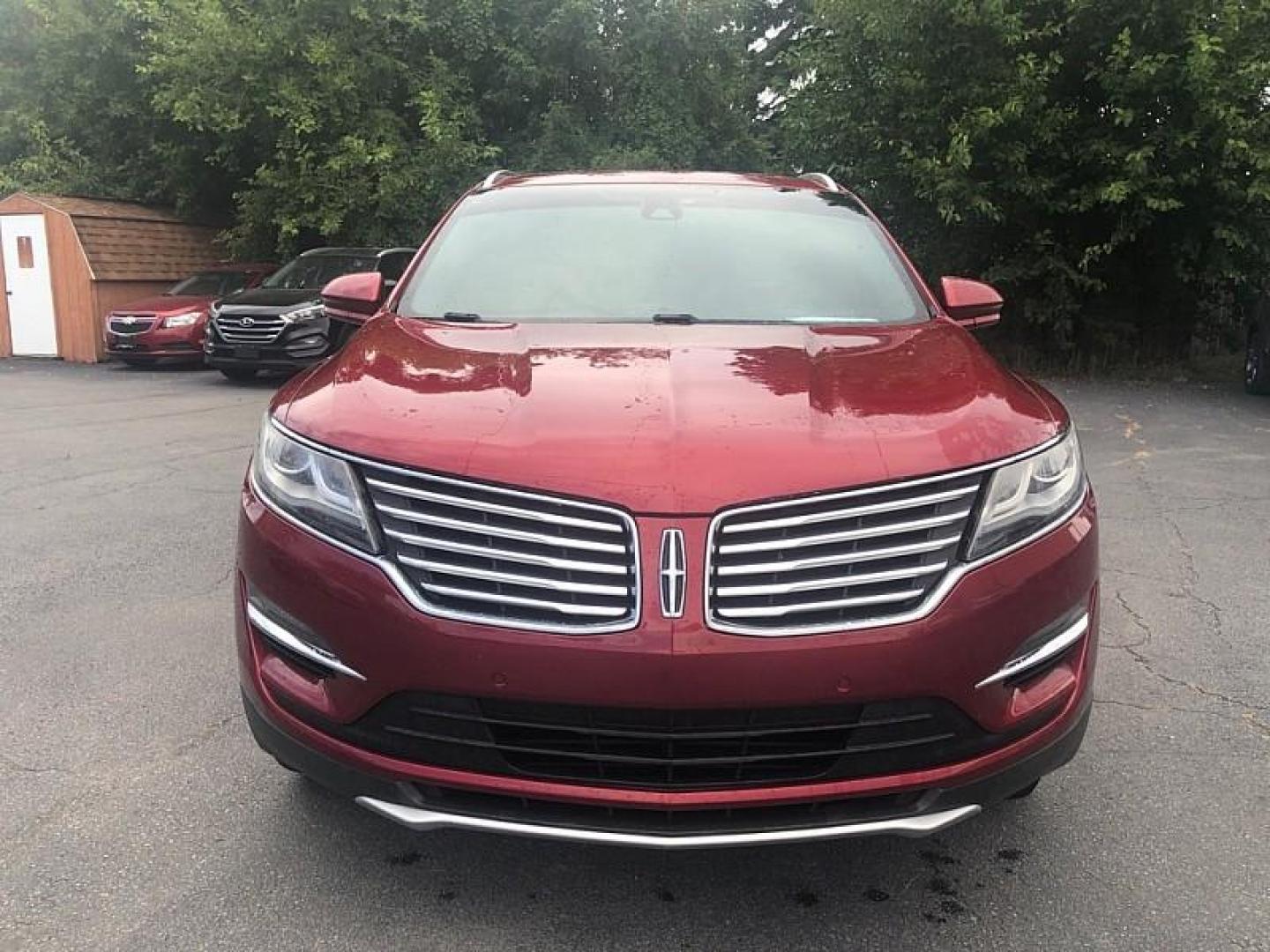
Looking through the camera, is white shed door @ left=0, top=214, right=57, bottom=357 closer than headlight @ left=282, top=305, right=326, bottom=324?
No

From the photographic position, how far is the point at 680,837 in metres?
2.09

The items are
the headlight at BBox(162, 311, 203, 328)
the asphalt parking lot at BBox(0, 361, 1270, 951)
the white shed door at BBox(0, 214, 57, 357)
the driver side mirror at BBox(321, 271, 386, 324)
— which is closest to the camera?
the asphalt parking lot at BBox(0, 361, 1270, 951)

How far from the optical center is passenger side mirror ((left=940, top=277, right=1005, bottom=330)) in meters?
3.68

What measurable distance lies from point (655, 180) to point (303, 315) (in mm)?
9094

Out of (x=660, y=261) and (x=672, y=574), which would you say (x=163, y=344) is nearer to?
(x=660, y=261)

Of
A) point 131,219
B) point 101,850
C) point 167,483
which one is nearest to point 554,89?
point 131,219

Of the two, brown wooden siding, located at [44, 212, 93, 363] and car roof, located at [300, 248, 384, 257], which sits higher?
car roof, located at [300, 248, 384, 257]

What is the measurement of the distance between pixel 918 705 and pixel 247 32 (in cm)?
1679

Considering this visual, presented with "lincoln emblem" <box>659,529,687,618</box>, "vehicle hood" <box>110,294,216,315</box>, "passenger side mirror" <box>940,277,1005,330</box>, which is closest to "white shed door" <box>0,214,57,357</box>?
"vehicle hood" <box>110,294,216,315</box>

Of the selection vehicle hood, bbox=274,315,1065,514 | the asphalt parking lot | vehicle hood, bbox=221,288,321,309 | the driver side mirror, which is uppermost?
the driver side mirror

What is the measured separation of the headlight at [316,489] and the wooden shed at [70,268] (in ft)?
52.2

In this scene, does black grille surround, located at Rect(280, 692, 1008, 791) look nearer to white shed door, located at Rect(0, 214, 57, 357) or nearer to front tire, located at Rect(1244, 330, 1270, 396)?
front tire, located at Rect(1244, 330, 1270, 396)

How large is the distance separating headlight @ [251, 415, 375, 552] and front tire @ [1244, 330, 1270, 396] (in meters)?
11.2

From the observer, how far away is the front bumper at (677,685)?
202cm
